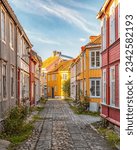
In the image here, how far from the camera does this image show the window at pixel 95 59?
101 ft

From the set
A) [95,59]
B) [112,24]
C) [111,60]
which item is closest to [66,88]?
[95,59]

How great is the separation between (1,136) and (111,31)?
6930mm

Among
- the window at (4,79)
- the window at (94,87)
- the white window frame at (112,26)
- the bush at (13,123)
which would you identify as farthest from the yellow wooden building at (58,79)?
the bush at (13,123)

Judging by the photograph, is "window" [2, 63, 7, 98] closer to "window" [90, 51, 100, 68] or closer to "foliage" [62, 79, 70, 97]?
"window" [90, 51, 100, 68]

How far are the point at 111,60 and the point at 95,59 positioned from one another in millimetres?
15803

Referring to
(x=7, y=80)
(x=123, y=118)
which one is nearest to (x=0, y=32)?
(x=7, y=80)

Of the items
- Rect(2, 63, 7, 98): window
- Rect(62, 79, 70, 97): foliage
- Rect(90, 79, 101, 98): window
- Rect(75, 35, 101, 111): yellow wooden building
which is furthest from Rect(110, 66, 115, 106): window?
Rect(62, 79, 70, 97): foliage

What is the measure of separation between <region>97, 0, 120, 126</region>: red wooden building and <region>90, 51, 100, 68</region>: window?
12.6 metres

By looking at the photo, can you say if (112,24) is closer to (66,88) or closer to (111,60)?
(111,60)

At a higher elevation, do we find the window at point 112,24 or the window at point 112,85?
the window at point 112,24

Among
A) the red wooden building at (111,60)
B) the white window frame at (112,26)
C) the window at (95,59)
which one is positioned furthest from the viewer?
the window at (95,59)

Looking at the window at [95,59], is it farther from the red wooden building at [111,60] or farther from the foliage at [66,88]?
the foliage at [66,88]

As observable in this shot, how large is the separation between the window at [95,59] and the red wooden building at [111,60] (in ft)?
41.4

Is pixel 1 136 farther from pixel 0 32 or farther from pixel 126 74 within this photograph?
pixel 126 74
